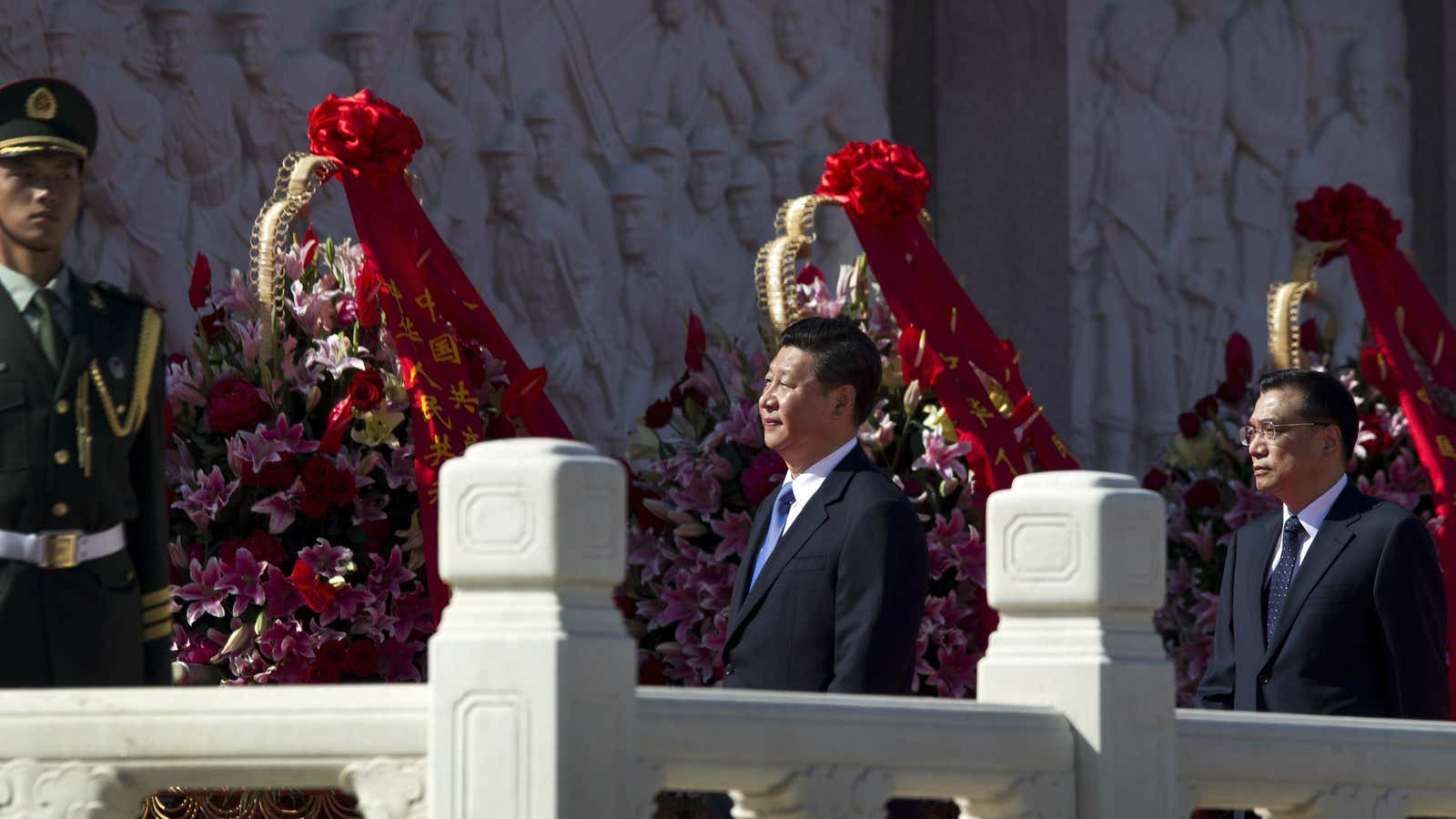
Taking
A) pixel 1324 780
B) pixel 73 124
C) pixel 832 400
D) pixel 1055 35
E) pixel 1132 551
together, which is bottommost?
pixel 1324 780

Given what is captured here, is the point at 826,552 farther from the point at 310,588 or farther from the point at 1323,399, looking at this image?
the point at 310,588

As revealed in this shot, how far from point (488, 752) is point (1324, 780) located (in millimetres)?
1231

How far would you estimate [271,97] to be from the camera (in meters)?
6.55

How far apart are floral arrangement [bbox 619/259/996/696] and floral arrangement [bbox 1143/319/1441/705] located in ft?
4.33

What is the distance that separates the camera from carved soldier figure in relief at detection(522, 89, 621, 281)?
7160mm

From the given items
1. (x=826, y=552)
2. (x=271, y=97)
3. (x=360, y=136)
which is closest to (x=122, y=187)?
(x=271, y=97)

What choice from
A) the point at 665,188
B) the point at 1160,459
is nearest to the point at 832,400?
the point at 665,188

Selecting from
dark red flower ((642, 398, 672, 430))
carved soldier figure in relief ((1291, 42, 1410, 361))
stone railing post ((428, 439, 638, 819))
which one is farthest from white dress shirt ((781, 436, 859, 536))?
carved soldier figure in relief ((1291, 42, 1410, 361))

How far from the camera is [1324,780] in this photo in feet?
11.1

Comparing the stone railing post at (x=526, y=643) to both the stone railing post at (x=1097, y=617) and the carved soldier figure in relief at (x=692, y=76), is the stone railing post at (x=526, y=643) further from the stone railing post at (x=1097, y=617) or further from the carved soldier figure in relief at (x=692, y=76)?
the carved soldier figure in relief at (x=692, y=76)

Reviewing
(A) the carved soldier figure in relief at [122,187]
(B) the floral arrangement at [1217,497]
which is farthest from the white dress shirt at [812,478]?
(B) the floral arrangement at [1217,497]

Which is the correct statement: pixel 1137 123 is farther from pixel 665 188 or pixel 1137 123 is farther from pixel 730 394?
pixel 730 394

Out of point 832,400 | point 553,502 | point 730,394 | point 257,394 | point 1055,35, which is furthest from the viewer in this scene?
point 1055,35

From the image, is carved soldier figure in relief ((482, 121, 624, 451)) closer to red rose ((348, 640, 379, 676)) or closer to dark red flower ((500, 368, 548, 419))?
dark red flower ((500, 368, 548, 419))
